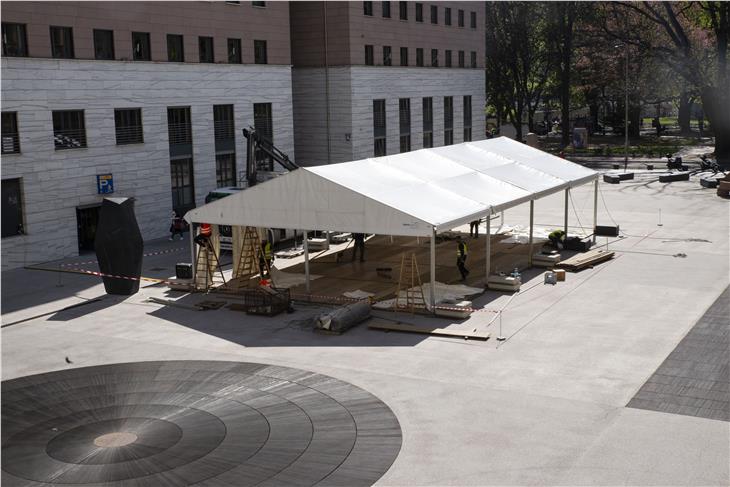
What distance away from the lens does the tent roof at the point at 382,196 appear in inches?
1024

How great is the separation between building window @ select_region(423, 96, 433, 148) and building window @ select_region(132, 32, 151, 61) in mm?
27766

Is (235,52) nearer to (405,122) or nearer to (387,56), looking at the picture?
(387,56)

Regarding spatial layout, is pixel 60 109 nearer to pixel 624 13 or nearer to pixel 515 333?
pixel 515 333

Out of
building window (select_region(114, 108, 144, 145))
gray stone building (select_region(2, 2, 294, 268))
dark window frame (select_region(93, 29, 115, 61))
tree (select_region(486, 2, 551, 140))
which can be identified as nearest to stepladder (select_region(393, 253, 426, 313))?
gray stone building (select_region(2, 2, 294, 268))

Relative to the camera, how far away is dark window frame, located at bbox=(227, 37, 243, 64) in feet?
156

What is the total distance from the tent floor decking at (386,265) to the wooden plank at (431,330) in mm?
3417

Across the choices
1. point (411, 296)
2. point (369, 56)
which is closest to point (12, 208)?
point (411, 296)

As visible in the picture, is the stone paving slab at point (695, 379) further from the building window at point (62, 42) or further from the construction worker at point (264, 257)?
the building window at point (62, 42)

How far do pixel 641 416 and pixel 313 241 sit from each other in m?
21.5

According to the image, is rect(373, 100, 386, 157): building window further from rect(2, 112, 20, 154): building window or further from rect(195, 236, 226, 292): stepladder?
rect(195, 236, 226, 292): stepladder

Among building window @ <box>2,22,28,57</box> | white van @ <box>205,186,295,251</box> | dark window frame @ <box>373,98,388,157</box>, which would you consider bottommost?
white van @ <box>205,186,295,251</box>

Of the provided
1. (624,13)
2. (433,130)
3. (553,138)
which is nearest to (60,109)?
(433,130)

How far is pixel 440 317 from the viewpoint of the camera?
25.0 m

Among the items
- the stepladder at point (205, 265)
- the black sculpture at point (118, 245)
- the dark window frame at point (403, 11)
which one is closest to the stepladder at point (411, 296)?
the stepladder at point (205, 265)
